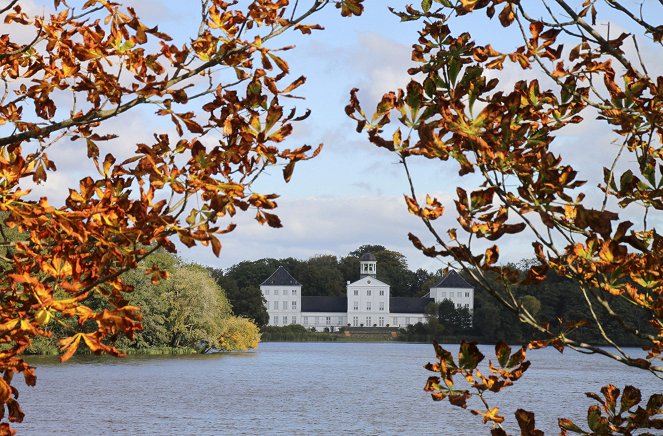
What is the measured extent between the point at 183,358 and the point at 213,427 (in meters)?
29.2

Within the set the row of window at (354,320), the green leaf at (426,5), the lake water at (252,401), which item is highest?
the row of window at (354,320)

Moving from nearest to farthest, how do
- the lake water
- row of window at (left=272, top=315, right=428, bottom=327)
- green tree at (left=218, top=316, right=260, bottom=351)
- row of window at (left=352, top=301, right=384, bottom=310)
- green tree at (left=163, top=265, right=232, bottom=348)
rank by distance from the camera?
the lake water, green tree at (left=163, top=265, right=232, bottom=348), green tree at (left=218, top=316, right=260, bottom=351), row of window at (left=352, top=301, right=384, bottom=310), row of window at (left=272, top=315, right=428, bottom=327)

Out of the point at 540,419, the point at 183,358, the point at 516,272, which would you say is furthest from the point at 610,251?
the point at 183,358

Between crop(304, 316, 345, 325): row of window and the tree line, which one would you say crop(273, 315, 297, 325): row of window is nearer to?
crop(304, 316, 345, 325): row of window

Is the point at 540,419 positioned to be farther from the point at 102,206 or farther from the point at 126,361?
the point at 126,361

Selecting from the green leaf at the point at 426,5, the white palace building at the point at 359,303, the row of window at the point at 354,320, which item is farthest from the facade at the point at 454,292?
the green leaf at the point at 426,5

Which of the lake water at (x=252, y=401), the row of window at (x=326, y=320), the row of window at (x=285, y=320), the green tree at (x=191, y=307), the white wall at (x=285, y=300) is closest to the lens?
the lake water at (x=252, y=401)

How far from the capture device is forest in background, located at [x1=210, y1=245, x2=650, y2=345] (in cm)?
8400

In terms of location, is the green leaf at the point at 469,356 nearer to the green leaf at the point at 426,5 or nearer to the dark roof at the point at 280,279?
the green leaf at the point at 426,5

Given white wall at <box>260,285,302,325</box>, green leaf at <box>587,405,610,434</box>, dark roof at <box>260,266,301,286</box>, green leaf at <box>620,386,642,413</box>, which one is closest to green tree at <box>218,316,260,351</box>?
green leaf at <box>620,386,642,413</box>

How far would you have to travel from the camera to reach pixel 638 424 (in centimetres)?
333

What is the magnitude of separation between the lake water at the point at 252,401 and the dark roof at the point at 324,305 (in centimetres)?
6874

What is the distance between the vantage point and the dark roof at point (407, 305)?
116m

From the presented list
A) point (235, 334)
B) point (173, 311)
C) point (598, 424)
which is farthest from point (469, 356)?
point (235, 334)
